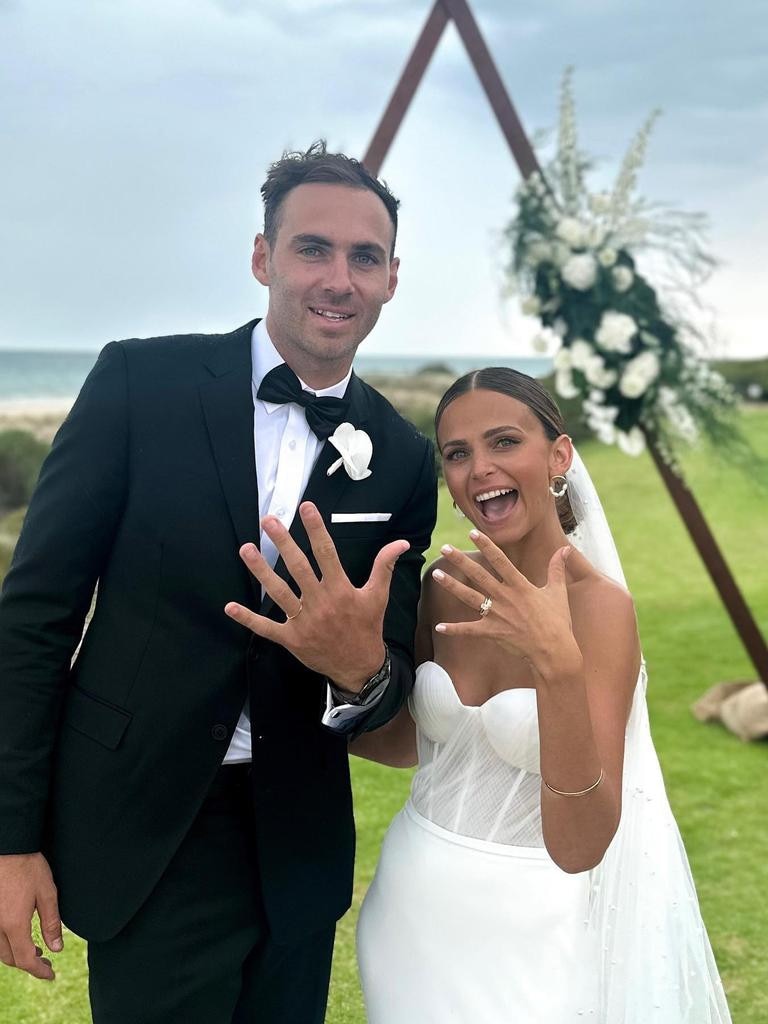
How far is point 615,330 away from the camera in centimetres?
490

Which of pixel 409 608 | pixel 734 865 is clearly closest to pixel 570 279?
pixel 734 865

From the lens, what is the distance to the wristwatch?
1881mm

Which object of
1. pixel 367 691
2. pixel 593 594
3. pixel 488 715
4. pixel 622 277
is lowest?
pixel 488 715

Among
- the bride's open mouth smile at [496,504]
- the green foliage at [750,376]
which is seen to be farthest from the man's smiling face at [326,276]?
the green foliage at [750,376]

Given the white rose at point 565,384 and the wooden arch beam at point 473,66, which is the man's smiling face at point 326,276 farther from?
the white rose at point 565,384

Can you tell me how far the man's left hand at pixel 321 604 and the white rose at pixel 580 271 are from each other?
3469mm

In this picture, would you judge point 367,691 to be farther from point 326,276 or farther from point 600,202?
point 600,202

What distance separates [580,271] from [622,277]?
22 cm

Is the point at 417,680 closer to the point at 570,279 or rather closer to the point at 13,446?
the point at 570,279

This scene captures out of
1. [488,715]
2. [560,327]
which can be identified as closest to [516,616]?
[488,715]

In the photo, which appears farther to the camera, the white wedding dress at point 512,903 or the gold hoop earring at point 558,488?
the gold hoop earring at point 558,488

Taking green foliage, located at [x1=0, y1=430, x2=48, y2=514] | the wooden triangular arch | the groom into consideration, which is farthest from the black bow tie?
green foliage, located at [x1=0, y1=430, x2=48, y2=514]

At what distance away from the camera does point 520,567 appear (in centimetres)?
228

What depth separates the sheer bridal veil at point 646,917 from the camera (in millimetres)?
2186
